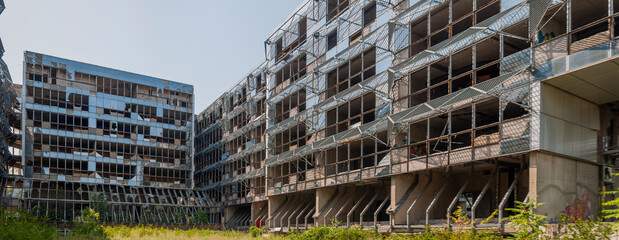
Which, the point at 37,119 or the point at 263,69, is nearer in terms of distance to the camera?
the point at 263,69

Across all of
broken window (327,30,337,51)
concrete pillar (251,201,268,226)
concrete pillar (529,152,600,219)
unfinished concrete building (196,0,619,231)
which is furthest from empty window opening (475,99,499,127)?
concrete pillar (251,201,268,226)

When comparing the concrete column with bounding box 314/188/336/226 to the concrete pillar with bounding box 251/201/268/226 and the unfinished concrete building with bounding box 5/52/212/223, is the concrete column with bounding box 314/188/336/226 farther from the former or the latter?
the unfinished concrete building with bounding box 5/52/212/223

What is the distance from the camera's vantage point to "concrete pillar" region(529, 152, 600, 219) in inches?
822

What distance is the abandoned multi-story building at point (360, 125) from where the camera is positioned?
21781 mm

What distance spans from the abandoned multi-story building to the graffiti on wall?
68mm

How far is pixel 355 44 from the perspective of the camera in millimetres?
34438

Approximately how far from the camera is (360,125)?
110ft

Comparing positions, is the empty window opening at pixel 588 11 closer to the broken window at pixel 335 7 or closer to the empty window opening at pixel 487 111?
the empty window opening at pixel 487 111

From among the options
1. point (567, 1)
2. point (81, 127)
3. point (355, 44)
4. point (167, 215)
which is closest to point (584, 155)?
point (567, 1)

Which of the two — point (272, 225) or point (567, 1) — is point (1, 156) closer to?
point (272, 225)

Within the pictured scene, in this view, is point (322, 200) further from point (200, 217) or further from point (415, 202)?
point (200, 217)

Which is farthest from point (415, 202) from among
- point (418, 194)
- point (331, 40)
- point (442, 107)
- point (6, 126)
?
point (6, 126)

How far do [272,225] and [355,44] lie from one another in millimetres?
18130

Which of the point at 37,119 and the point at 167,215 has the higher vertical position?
the point at 37,119
